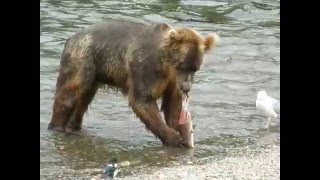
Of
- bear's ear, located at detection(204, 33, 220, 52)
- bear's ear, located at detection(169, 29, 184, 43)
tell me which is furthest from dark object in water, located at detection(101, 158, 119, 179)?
bear's ear, located at detection(204, 33, 220, 52)

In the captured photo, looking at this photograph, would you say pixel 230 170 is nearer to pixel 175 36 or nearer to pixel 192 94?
pixel 175 36

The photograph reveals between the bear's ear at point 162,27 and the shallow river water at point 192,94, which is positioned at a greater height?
the bear's ear at point 162,27

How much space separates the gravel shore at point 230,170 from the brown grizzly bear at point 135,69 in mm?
849

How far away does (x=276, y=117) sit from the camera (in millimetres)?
9492

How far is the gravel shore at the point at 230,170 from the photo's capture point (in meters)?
6.95

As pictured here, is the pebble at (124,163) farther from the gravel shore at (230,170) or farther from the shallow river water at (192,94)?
the gravel shore at (230,170)

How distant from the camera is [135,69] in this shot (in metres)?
8.20

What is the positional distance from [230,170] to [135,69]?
1674mm

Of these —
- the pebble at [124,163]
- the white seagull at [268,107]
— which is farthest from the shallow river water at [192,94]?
the white seagull at [268,107]

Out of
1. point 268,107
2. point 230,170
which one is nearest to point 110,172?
point 230,170

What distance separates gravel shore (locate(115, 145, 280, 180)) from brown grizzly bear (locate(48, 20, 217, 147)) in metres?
0.85

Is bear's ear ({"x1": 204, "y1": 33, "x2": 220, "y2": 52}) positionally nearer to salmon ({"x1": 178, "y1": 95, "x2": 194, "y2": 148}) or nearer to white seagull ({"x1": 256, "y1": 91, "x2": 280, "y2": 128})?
salmon ({"x1": 178, "y1": 95, "x2": 194, "y2": 148})
